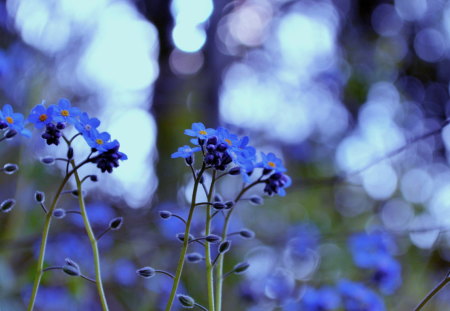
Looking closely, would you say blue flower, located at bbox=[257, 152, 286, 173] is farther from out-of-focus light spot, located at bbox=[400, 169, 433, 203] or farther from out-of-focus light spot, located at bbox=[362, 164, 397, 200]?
out-of-focus light spot, located at bbox=[400, 169, 433, 203]

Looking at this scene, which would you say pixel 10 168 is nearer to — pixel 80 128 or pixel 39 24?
pixel 80 128

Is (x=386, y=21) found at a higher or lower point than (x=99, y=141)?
higher

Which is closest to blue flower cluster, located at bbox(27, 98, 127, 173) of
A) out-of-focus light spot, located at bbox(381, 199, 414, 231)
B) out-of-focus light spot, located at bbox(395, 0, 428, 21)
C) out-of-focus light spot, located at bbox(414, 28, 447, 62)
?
out-of-focus light spot, located at bbox(381, 199, 414, 231)

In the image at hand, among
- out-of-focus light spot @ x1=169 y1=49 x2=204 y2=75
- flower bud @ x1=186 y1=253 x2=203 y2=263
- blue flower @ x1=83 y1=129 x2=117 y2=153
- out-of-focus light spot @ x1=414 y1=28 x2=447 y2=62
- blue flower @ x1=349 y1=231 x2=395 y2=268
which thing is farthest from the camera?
out-of-focus light spot @ x1=414 y1=28 x2=447 y2=62

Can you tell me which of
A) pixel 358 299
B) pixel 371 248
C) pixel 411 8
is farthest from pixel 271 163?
pixel 411 8

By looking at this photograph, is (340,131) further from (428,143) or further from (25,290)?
(25,290)

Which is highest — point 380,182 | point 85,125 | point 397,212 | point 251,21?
point 251,21
